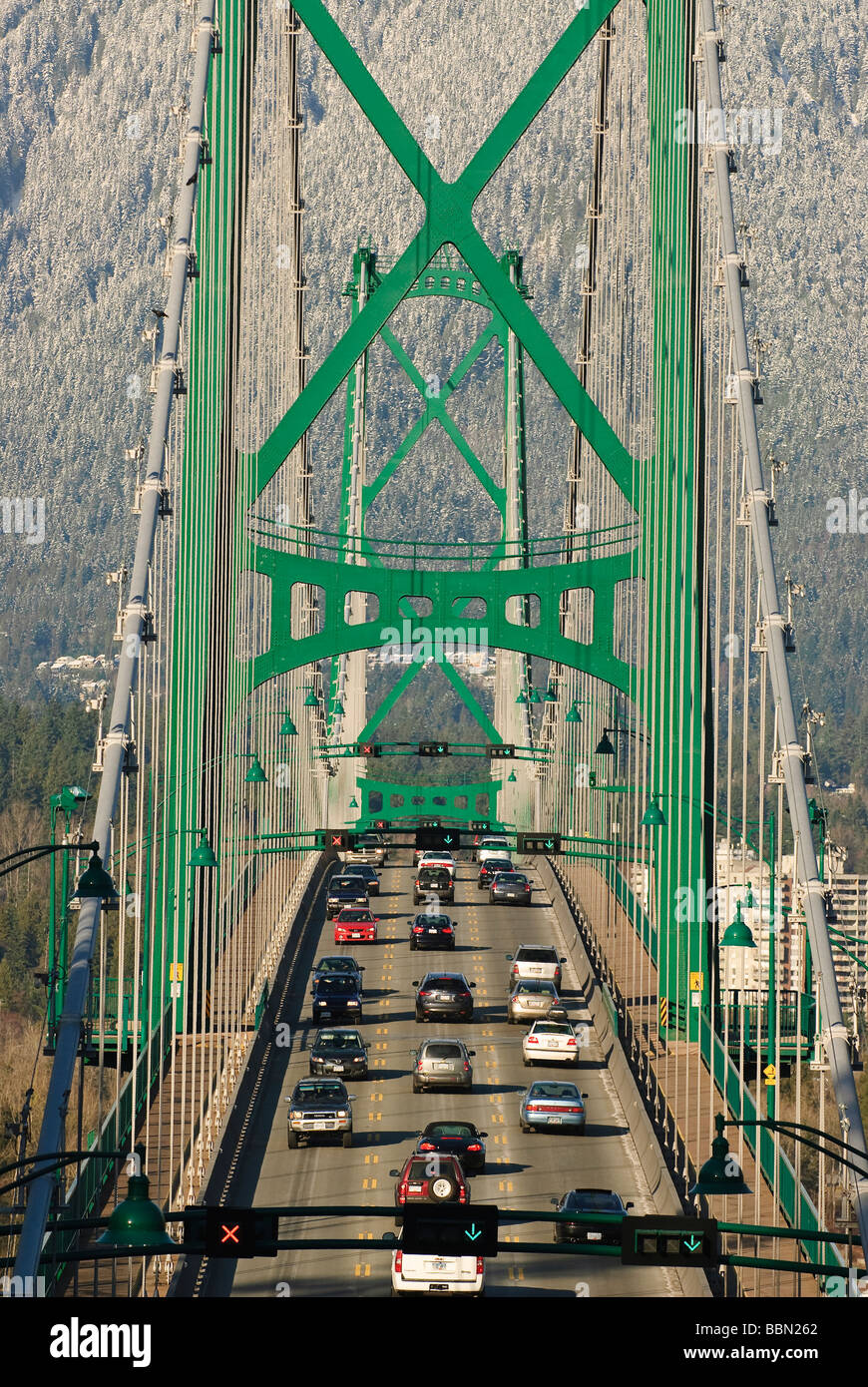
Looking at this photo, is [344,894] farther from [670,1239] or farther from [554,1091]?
[670,1239]

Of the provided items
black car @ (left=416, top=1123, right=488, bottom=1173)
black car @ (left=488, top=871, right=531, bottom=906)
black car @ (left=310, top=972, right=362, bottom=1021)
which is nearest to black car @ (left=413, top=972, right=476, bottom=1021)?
black car @ (left=310, top=972, right=362, bottom=1021)

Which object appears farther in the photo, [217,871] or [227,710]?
[227,710]

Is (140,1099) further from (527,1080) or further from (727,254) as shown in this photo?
(727,254)

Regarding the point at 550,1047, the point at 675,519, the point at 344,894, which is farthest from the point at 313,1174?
the point at 344,894

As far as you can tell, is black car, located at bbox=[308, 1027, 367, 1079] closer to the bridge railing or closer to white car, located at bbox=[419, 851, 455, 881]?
the bridge railing

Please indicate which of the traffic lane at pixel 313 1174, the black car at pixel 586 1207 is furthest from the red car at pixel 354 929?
the black car at pixel 586 1207
